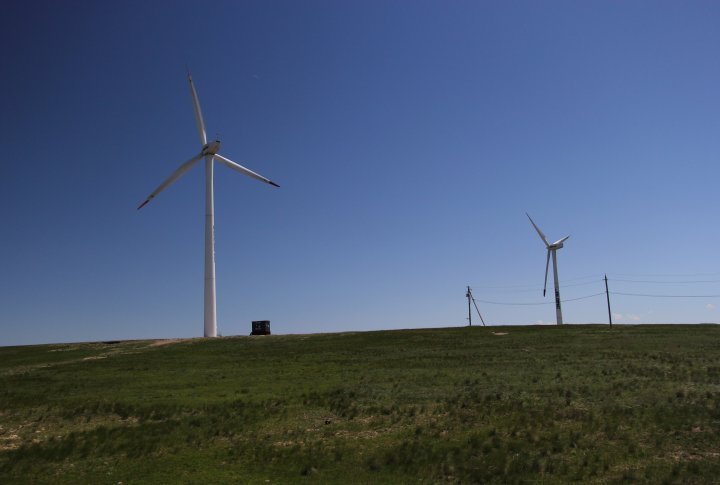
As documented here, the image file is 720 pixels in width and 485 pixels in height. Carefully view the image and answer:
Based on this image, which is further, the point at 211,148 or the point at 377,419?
the point at 211,148

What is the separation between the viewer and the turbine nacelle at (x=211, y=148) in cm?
9106

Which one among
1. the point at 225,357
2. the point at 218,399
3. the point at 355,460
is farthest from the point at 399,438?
the point at 225,357

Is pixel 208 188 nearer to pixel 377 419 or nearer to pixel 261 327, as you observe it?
pixel 261 327

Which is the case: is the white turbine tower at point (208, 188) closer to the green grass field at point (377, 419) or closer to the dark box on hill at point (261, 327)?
the dark box on hill at point (261, 327)

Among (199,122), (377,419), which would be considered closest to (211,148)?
(199,122)

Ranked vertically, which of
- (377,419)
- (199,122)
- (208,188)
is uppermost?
(199,122)

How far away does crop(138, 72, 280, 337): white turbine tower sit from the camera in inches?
3307

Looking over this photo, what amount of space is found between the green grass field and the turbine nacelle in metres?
45.8

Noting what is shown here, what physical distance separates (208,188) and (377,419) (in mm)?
67278

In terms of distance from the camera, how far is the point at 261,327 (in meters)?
93.6

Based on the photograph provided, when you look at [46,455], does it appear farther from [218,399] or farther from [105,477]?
[218,399]

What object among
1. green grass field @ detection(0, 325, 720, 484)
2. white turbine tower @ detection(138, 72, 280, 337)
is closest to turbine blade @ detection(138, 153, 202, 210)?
white turbine tower @ detection(138, 72, 280, 337)

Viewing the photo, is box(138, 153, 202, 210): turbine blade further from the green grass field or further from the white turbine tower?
the green grass field

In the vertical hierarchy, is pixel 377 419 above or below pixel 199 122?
below
